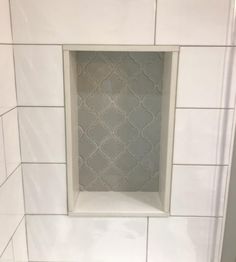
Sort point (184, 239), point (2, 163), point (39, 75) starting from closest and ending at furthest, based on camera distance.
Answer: point (2, 163) → point (39, 75) → point (184, 239)

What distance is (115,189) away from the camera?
1.40 meters

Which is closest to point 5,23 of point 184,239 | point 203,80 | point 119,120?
point 119,120

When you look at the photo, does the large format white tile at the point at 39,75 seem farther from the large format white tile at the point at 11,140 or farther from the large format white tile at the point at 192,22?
the large format white tile at the point at 192,22

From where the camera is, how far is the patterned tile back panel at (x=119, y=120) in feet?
4.19

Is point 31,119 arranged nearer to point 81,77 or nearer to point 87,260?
point 81,77

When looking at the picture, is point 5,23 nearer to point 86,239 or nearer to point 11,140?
point 11,140

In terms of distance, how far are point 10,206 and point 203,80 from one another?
2.39 feet

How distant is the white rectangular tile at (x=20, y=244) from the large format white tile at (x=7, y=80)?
42cm

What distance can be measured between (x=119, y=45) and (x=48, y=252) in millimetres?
784

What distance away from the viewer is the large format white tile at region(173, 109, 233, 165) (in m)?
1.15

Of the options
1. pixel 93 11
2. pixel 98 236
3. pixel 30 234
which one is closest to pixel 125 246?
pixel 98 236

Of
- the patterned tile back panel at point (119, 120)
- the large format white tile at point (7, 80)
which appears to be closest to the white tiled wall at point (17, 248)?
the patterned tile back panel at point (119, 120)

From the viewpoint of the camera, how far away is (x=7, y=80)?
42.0 inches

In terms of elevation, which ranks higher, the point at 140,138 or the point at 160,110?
the point at 160,110
